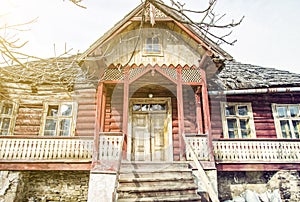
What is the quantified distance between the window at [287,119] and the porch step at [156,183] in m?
6.41

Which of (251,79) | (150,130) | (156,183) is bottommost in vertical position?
(156,183)

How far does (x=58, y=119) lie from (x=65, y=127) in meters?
0.53

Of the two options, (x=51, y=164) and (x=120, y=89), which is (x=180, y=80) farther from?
(x=51, y=164)

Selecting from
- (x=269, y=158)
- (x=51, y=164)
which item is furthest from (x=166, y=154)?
(x=51, y=164)

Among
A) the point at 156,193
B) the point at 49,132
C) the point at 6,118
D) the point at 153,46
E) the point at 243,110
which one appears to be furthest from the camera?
the point at 243,110

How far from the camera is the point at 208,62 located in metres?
9.38

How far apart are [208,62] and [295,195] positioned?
6.11 meters

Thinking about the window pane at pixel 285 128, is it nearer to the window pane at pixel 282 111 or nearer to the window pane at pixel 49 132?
the window pane at pixel 282 111

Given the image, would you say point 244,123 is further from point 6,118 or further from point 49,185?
point 6,118

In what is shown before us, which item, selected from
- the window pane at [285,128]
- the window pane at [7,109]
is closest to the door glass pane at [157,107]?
the window pane at [285,128]

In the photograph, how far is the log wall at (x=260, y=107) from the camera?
36.0 feet

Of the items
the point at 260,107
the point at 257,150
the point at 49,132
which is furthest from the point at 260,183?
the point at 49,132

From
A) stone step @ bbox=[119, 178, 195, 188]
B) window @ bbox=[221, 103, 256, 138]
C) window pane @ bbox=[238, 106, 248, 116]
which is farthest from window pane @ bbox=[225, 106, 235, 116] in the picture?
stone step @ bbox=[119, 178, 195, 188]

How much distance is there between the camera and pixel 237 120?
11125 mm
